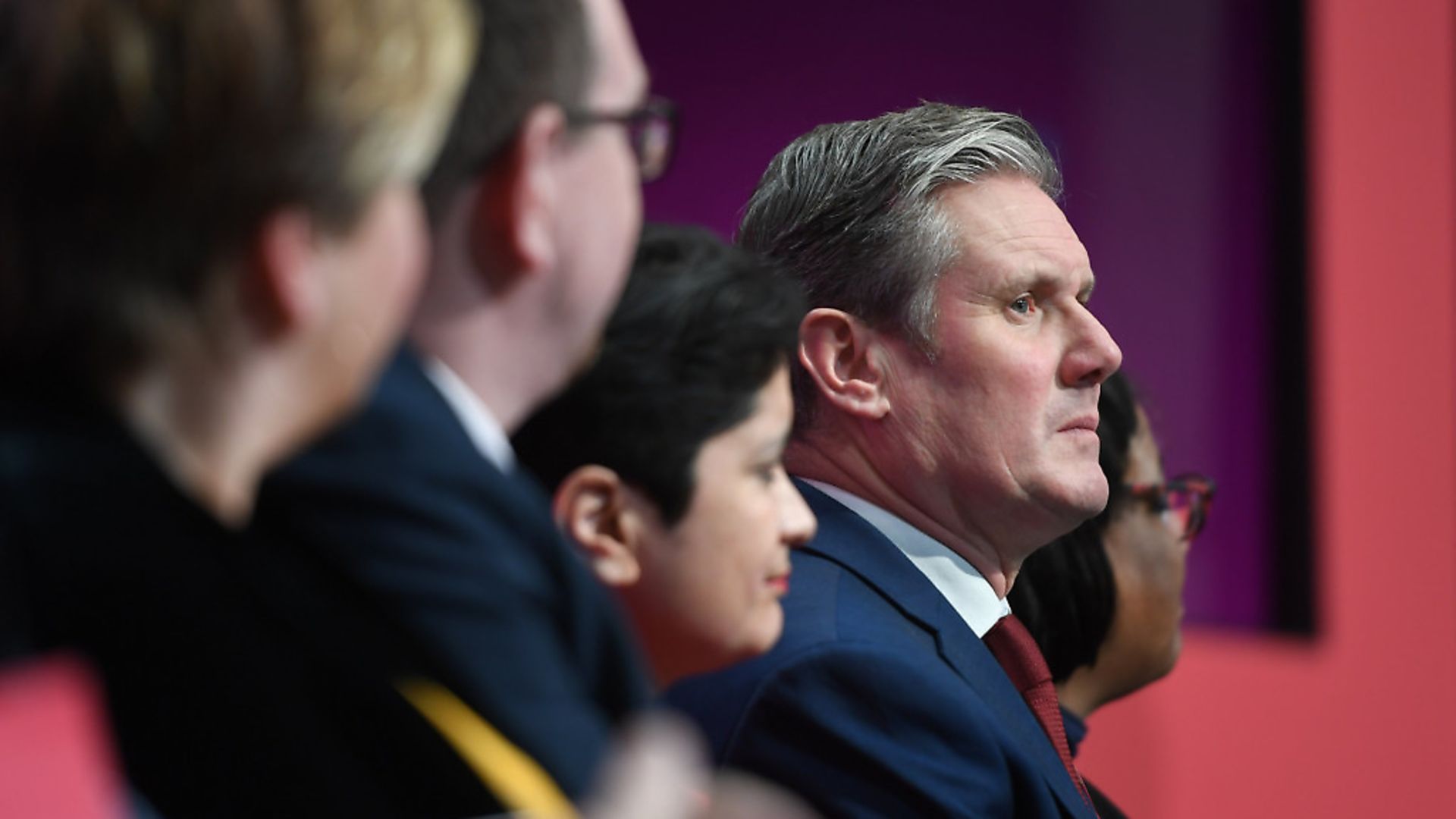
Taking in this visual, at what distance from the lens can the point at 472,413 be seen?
0.81 metres

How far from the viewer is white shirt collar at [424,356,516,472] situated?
31.4 inches

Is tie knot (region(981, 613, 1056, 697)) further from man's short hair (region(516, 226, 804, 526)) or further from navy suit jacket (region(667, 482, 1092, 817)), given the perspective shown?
man's short hair (region(516, 226, 804, 526))

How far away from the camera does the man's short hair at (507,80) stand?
0.81 m

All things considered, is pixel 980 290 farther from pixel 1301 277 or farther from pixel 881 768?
pixel 1301 277

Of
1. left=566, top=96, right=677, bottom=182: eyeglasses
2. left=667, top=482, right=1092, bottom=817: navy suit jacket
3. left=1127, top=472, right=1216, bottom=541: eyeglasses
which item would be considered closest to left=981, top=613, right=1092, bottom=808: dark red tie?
left=667, top=482, right=1092, bottom=817: navy suit jacket

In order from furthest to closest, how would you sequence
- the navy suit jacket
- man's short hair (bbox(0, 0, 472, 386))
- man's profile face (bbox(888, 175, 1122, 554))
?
man's profile face (bbox(888, 175, 1122, 554)), the navy suit jacket, man's short hair (bbox(0, 0, 472, 386))

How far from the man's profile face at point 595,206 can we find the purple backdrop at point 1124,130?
3.37 feet

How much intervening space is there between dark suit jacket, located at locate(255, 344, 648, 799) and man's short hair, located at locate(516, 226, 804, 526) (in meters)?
0.31

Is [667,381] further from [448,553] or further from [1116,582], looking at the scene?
[1116,582]

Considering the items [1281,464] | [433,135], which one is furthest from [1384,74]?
[433,135]

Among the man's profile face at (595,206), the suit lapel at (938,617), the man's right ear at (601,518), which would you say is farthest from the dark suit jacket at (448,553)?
the suit lapel at (938,617)

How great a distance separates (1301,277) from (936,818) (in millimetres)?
1940

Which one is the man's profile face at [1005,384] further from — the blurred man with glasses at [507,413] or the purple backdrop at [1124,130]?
the blurred man with glasses at [507,413]

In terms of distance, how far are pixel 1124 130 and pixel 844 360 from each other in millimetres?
1274
